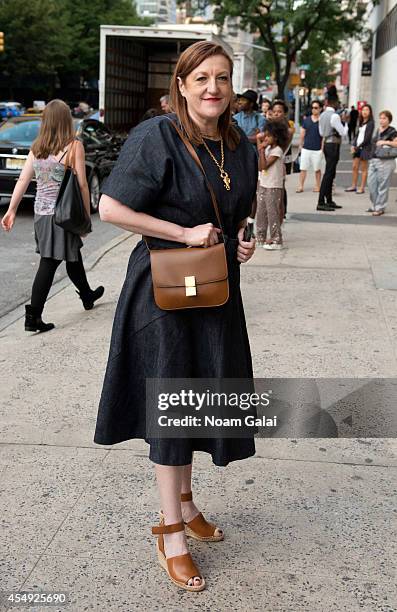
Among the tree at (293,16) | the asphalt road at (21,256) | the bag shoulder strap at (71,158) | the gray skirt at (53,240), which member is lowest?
the asphalt road at (21,256)

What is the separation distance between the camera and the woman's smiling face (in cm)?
288

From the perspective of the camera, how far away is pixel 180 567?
3105 millimetres

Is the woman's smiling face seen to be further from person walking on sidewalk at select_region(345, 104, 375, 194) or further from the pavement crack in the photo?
person walking on sidewalk at select_region(345, 104, 375, 194)

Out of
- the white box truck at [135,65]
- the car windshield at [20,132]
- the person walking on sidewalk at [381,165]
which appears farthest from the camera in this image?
the white box truck at [135,65]

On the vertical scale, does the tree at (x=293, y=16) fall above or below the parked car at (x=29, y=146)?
above

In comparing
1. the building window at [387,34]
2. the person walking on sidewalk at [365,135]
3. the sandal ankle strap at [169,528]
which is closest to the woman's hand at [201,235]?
the sandal ankle strap at [169,528]

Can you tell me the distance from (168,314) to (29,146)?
10.7m

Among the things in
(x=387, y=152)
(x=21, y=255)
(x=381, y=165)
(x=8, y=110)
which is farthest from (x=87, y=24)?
(x=21, y=255)

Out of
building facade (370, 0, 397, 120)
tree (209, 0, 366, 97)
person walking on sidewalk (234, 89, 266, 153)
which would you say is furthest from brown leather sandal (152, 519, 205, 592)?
tree (209, 0, 366, 97)

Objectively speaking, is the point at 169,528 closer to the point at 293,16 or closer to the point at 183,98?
the point at 183,98

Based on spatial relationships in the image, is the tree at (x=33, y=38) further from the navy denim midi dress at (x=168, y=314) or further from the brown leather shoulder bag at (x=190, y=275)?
the brown leather shoulder bag at (x=190, y=275)

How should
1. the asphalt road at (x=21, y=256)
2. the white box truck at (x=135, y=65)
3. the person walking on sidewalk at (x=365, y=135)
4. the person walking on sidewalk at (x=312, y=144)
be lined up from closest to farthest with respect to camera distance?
the asphalt road at (x=21, y=256), the person walking on sidewalk at (x=365, y=135), the person walking on sidewalk at (x=312, y=144), the white box truck at (x=135, y=65)

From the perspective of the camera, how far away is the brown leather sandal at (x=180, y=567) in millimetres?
3070

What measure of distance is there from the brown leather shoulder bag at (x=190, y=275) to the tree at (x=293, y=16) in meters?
35.0
